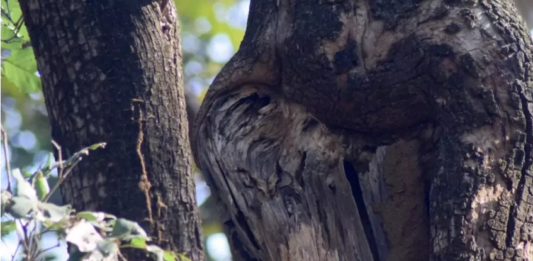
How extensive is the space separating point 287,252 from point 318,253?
103 mm

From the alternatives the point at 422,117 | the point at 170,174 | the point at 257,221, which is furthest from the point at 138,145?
the point at 422,117

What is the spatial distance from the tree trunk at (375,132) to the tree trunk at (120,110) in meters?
0.56

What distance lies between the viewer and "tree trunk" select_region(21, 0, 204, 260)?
6.57ft

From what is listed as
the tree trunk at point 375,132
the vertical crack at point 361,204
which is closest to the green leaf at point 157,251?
the tree trunk at point 375,132

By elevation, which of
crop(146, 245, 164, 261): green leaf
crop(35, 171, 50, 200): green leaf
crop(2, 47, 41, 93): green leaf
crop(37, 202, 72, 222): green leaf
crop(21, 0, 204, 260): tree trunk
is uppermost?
crop(2, 47, 41, 93): green leaf

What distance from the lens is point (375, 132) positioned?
8.32 feet

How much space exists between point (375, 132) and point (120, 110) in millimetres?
861

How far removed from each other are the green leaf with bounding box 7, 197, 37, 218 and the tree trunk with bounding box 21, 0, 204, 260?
18.2 inches

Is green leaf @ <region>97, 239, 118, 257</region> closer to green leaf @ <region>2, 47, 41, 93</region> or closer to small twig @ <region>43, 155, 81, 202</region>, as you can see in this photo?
small twig @ <region>43, 155, 81, 202</region>

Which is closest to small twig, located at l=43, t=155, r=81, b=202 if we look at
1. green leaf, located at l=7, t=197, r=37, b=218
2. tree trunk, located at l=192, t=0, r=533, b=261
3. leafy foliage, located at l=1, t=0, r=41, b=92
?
green leaf, located at l=7, t=197, r=37, b=218

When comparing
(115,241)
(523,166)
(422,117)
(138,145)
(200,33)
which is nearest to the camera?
(115,241)

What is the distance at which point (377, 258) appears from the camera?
2553 mm

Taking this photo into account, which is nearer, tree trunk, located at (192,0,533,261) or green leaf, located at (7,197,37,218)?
green leaf, located at (7,197,37,218)

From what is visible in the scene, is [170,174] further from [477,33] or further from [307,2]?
[477,33]
